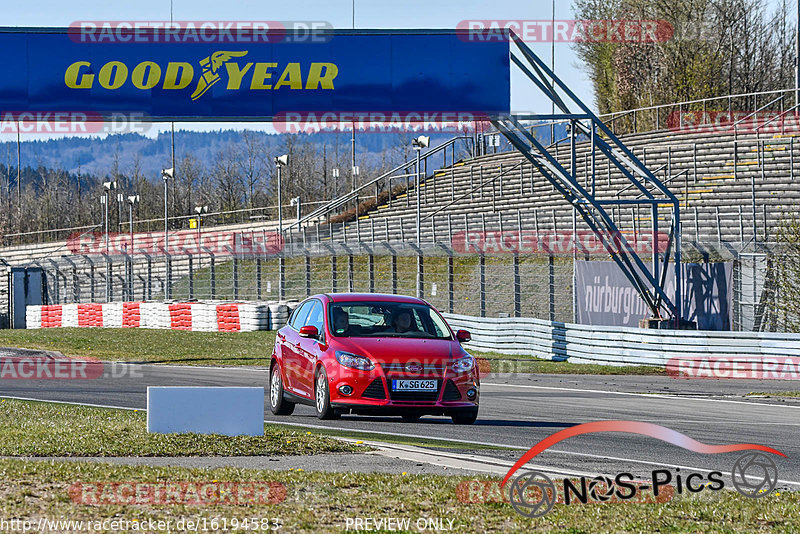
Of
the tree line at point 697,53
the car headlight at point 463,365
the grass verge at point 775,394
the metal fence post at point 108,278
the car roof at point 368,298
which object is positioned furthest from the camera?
the tree line at point 697,53

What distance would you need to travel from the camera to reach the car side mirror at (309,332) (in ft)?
48.2

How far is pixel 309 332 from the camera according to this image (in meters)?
14.7

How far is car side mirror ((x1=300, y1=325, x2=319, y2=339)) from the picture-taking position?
14.7 metres

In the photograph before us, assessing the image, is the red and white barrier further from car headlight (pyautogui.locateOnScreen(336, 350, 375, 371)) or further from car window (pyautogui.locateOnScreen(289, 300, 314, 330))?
car headlight (pyautogui.locateOnScreen(336, 350, 375, 371))

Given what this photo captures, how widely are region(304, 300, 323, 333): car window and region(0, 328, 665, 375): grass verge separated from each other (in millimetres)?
10319

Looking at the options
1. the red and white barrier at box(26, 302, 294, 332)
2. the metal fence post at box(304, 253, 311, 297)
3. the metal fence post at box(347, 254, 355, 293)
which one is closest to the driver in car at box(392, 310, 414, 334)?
the metal fence post at box(347, 254, 355, 293)

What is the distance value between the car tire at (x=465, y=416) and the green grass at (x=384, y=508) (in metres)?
5.04

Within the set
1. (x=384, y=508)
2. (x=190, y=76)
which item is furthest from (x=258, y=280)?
(x=384, y=508)

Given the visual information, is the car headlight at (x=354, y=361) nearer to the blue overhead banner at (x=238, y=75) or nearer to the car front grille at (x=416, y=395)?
the car front grille at (x=416, y=395)

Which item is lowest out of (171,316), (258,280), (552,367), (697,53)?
(552,367)

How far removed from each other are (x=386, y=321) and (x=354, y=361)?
117cm

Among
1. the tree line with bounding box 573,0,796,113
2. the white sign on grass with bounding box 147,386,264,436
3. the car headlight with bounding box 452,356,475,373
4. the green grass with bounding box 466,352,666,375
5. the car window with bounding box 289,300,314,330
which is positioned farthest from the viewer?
the tree line with bounding box 573,0,796,113

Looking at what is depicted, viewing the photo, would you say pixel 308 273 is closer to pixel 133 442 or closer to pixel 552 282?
pixel 552 282

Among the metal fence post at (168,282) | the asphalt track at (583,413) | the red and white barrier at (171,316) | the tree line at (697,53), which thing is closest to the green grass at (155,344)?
the red and white barrier at (171,316)
